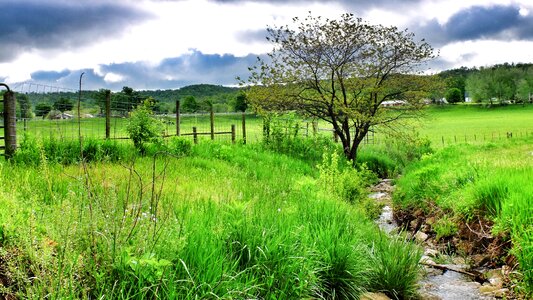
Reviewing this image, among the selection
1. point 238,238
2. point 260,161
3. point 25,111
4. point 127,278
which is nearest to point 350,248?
point 238,238

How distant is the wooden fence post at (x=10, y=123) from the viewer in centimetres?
1188

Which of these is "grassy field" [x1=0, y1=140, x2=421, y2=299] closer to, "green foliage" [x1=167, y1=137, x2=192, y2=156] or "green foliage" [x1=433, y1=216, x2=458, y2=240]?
"green foliage" [x1=433, y1=216, x2=458, y2=240]

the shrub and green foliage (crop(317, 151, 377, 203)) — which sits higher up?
the shrub

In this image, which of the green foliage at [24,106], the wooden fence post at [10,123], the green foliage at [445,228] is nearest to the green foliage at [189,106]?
the green foliage at [24,106]

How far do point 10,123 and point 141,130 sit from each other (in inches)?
137

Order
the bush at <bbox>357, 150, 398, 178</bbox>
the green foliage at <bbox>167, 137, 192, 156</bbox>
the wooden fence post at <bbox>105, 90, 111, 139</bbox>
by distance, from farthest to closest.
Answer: the bush at <bbox>357, 150, 398, 178</bbox> < the wooden fence post at <bbox>105, 90, 111, 139</bbox> < the green foliage at <bbox>167, 137, 192, 156</bbox>

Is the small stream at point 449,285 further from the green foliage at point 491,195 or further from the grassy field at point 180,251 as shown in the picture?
the green foliage at point 491,195

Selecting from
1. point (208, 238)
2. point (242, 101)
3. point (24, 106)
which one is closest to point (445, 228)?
point (208, 238)

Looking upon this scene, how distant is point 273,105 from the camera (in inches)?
840

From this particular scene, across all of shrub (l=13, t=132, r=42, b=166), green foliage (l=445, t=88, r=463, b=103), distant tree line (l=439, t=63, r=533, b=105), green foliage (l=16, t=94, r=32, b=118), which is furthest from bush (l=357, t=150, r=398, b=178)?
green foliage (l=445, t=88, r=463, b=103)

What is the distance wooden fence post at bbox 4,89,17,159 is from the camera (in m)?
11.9

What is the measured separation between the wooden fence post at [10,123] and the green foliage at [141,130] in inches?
119

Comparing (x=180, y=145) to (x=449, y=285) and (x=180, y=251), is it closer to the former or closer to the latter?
(x=449, y=285)

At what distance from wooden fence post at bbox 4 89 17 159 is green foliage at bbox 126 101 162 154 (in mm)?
3011
